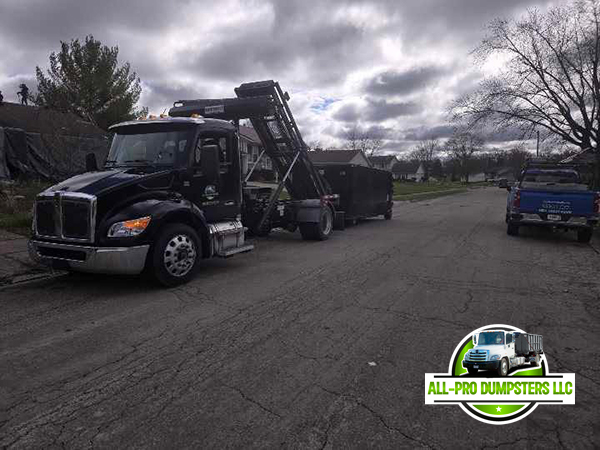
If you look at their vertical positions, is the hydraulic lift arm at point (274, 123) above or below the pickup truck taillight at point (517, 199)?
above

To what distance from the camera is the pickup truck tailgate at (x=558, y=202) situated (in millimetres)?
10930

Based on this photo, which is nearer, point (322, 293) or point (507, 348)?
point (507, 348)

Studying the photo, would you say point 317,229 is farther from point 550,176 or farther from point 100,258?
point 550,176

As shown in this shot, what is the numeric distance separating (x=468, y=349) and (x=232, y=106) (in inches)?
289

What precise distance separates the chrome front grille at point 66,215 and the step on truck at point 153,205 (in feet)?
0.04

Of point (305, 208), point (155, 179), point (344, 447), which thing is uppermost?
point (155, 179)

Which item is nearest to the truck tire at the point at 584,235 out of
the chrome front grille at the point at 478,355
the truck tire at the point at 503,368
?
the chrome front grille at the point at 478,355

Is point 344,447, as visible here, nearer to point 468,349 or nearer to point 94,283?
point 468,349

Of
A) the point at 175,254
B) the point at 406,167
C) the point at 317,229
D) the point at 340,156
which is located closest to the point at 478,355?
the point at 175,254

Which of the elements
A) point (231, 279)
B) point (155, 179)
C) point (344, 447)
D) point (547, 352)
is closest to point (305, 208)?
point (231, 279)

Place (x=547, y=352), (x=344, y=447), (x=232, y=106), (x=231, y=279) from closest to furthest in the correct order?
(x=344, y=447)
(x=547, y=352)
(x=231, y=279)
(x=232, y=106)

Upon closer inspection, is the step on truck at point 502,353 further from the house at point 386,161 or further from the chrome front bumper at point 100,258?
the house at point 386,161

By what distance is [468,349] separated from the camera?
11.5 feet

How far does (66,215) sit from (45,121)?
11904mm
